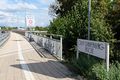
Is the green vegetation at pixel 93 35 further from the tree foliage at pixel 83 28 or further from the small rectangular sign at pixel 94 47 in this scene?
the small rectangular sign at pixel 94 47

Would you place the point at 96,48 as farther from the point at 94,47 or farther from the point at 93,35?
the point at 93,35

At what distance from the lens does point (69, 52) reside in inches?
789

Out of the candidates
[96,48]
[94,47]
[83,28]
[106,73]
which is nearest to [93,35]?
[83,28]

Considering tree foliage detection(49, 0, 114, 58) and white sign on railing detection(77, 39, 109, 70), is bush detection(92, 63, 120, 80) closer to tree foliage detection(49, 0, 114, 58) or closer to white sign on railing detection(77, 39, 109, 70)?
white sign on railing detection(77, 39, 109, 70)

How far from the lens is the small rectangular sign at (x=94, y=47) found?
35.1 feet

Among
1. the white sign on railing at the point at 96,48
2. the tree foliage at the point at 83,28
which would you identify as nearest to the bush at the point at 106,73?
the white sign on railing at the point at 96,48

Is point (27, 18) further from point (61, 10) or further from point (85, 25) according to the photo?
point (85, 25)

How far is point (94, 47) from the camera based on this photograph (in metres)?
11.6

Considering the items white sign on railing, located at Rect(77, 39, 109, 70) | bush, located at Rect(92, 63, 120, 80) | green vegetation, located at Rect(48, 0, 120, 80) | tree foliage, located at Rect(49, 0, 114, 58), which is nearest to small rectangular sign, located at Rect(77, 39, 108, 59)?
white sign on railing, located at Rect(77, 39, 109, 70)

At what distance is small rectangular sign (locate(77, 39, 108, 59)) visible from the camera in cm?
1069

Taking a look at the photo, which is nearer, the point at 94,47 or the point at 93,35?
the point at 94,47

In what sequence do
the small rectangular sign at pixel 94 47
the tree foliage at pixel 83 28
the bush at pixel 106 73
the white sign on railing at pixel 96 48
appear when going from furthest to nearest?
the tree foliage at pixel 83 28, the small rectangular sign at pixel 94 47, the white sign on railing at pixel 96 48, the bush at pixel 106 73

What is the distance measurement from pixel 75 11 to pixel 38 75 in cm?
730

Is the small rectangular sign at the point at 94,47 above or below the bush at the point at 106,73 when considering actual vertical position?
above
